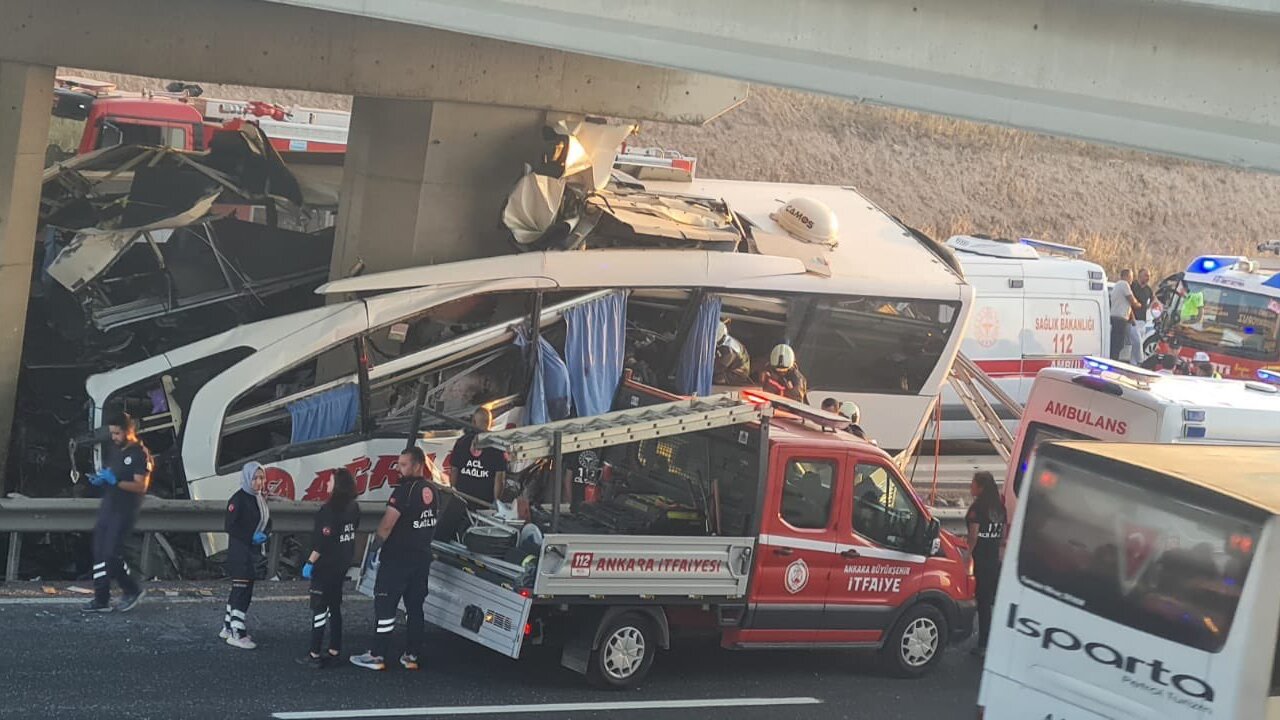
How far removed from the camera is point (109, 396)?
1198 cm

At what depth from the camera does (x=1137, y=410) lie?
464 inches

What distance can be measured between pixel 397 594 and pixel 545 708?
1.19m

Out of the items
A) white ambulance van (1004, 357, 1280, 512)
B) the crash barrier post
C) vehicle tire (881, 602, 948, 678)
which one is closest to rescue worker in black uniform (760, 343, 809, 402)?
white ambulance van (1004, 357, 1280, 512)

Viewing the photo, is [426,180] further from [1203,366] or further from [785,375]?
[1203,366]

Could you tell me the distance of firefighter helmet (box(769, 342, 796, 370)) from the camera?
14.2 m

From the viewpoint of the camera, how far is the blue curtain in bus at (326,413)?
12.3 meters

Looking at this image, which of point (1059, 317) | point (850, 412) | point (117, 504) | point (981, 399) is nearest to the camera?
point (117, 504)

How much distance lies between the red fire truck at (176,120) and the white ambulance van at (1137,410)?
41.4 feet

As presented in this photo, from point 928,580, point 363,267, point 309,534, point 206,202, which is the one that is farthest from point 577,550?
point 206,202

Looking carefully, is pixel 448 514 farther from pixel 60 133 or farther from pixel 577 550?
pixel 60 133

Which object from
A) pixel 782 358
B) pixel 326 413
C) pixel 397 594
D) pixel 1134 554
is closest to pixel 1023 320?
pixel 782 358

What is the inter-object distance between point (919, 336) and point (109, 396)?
782cm

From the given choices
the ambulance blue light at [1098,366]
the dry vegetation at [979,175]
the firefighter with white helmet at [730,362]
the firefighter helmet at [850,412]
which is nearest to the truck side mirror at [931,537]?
the firefighter helmet at [850,412]

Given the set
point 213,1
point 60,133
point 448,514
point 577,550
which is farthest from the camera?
point 60,133
